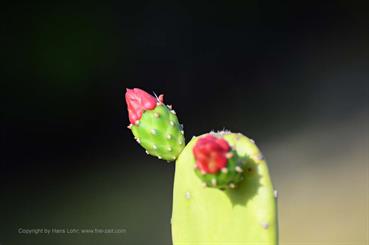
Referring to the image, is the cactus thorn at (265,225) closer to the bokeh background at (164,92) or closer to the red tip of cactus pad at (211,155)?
the red tip of cactus pad at (211,155)

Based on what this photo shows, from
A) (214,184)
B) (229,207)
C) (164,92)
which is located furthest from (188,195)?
(164,92)

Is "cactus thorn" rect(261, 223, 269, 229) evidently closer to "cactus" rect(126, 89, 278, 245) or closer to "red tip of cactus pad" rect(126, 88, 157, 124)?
"cactus" rect(126, 89, 278, 245)

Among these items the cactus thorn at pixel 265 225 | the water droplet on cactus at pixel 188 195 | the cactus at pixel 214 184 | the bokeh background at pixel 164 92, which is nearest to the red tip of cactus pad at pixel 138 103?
the cactus at pixel 214 184

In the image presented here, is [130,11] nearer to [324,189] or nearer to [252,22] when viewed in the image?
[252,22]

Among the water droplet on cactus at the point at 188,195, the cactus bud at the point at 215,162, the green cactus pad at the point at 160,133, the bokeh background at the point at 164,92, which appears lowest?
the water droplet on cactus at the point at 188,195

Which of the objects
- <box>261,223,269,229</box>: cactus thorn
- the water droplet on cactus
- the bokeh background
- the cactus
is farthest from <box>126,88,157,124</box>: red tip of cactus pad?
the bokeh background

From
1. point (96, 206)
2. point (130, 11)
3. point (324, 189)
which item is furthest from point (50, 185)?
point (324, 189)
